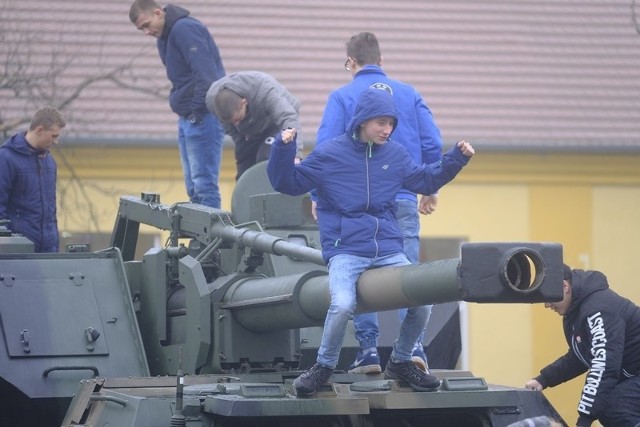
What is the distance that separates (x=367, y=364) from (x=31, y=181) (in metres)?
2.83

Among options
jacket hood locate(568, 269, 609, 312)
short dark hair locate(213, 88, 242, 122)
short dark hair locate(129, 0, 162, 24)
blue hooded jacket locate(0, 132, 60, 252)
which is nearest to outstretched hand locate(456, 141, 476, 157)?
jacket hood locate(568, 269, 609, 312)

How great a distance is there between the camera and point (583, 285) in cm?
812

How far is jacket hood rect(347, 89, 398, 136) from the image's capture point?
7.09m

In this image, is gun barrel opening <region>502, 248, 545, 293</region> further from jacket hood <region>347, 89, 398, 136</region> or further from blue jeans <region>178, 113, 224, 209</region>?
blue jeans <region>178, 113, 224, 209</region>

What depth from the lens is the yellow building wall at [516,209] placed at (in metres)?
17.3

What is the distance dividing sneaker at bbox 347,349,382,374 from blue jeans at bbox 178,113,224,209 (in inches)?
Result: 101

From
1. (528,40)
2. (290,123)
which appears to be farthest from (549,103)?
(290,123)

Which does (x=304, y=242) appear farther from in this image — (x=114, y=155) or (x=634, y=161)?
(x=634, y=161)

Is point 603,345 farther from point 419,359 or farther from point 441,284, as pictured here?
point 441,284

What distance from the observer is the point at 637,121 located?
18.3 meters

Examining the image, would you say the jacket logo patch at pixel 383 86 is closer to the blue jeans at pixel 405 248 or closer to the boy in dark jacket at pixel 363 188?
the blue jeans at pixel 405 248

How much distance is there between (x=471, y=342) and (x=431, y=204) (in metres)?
8.97

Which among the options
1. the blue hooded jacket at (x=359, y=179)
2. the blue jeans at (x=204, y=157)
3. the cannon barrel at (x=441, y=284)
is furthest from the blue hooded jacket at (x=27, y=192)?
the blue hooded jacket at (x=359, y=179)

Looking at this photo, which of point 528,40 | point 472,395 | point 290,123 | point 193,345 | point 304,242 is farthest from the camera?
point 528,40
